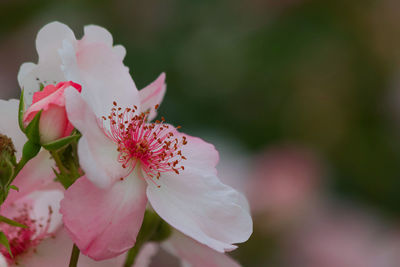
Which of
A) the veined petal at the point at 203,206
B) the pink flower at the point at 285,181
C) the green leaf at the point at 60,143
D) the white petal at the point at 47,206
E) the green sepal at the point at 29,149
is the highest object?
the green leaf at the point at 60,143

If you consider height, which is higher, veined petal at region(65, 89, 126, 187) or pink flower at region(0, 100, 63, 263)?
veined petal at region(65, 89, 126, 187)

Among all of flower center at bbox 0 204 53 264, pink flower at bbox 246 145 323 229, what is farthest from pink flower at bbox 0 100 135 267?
pink flower at bbox 246 145 323 229

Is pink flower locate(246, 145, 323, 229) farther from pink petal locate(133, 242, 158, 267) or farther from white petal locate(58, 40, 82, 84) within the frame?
white petal locate(58, 40, 82, 84)

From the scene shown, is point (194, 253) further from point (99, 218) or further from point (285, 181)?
point (285, 181)

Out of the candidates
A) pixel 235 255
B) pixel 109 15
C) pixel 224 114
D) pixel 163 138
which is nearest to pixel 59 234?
pixel 163 138

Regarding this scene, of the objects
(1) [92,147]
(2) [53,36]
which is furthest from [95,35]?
(1) [92,147]

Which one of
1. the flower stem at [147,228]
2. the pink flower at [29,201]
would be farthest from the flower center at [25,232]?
the flower stem at [147,228]

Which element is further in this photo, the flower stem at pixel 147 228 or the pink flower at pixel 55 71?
the flower stem at pixel 147 228

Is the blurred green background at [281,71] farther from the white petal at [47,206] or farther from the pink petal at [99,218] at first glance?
the pink petal at [99,218]
